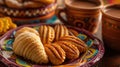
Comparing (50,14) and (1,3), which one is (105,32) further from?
(1,3)

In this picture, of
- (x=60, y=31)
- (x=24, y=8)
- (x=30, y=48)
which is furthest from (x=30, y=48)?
(x=24, y=8)

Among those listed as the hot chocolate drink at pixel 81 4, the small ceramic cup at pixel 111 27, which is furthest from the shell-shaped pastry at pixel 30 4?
the small ceramic cup at pixel 111 27

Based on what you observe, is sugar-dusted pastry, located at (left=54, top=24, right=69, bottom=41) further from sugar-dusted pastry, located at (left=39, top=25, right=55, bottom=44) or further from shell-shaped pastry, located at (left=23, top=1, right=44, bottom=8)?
shell-shaped pastry, located at (left=23, top=1, right=44, bottom=8)

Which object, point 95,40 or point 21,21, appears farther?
point 21,21

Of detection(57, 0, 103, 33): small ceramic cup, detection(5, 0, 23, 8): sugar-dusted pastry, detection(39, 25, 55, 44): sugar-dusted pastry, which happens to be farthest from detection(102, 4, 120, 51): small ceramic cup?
detection(5, 0, 23, 8): sugar-dusted pastry

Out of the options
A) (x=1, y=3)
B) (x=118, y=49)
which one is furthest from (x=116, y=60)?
(x=1, y=3)

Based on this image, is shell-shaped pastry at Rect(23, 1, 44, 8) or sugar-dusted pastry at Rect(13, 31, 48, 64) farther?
shell-shaped pastry at Rect(23, 1, 44, 8)

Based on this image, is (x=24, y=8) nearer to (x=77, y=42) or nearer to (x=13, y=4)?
(x=13, y=4)
